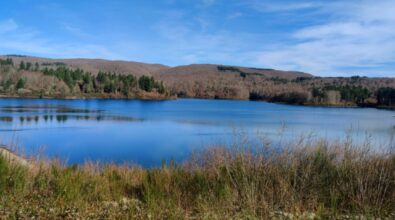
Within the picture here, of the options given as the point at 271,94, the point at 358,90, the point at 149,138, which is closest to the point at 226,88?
the point at 271,94

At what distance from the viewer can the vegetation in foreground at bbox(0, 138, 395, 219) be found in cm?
578

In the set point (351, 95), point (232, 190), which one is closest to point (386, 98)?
point (351, 95)

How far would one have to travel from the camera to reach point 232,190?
6898mm

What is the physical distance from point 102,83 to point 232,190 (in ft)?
389

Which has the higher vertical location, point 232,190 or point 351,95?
point 351,95

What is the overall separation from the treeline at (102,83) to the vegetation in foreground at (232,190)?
108384mm

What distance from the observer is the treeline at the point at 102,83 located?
115319 mm

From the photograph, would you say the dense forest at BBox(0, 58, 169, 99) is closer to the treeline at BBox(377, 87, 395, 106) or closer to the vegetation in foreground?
the treeline at BBox(377, 87, 395, 106)

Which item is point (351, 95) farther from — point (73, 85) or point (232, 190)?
point (232, 190)

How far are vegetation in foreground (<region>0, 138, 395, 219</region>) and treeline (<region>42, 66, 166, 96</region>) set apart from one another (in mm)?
108384

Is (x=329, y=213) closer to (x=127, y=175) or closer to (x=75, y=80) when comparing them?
(x=127, y=175)

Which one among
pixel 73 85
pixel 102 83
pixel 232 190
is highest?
pixel 102 83

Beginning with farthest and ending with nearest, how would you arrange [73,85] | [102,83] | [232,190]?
1. [102,83]
2. [73,85]
3. [232,190]

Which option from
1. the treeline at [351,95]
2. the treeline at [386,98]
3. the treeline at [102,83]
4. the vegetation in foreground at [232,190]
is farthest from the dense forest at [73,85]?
the vegetation in foreground at [232,190]
